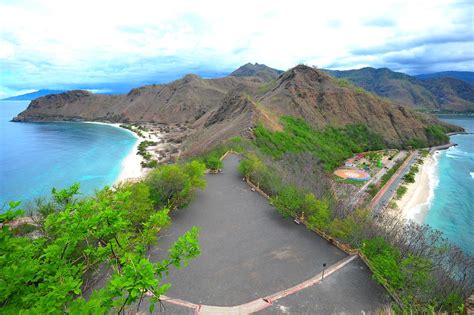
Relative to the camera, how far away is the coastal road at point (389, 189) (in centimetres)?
3578

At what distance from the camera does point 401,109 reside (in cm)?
7969

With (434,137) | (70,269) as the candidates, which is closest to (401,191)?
(70,269)

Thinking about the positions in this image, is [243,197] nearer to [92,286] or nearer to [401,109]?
[92,286]

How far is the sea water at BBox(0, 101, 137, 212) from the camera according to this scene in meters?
45.8

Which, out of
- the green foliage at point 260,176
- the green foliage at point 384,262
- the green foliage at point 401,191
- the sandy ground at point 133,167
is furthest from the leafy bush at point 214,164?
the green foliage at point 401,191

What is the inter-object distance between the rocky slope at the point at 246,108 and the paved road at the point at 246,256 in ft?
87.7

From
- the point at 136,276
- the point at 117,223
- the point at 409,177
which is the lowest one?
the point at 409,177

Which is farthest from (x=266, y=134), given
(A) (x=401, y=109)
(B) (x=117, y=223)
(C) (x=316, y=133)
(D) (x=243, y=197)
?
(A) (x=401, y=109)

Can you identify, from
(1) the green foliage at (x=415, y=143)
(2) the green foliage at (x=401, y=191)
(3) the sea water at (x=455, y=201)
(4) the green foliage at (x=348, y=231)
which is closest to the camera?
(4) the green foliage at (x=348, y=231)

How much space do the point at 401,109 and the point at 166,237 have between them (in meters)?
87.0

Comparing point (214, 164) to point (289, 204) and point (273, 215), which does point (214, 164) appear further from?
point (289, 204)

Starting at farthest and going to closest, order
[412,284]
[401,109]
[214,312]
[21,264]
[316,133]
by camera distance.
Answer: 1. [401,109]
2. [316,133]
3. [412,284]
4. [214,312]
5. [21,264]

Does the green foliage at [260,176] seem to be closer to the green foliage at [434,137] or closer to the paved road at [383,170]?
the paved road at [383,170]

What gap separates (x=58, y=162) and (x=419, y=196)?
7762 centimetres
